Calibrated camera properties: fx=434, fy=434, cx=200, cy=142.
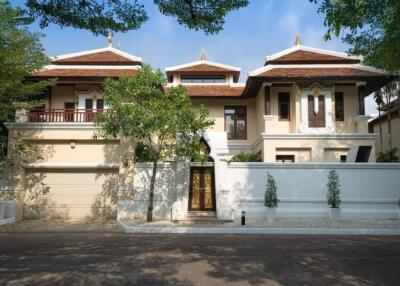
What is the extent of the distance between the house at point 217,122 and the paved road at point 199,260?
576 cm

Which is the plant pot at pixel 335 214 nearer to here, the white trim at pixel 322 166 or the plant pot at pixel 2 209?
the white trim at pixel 322 166

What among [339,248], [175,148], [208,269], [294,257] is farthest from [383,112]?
[208,269]

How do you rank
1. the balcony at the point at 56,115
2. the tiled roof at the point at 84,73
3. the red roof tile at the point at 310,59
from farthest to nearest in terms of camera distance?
the red roof tile at the point at 310,59 < the tiled roof at the point at 84,73 < the balcony at the point at 56,115

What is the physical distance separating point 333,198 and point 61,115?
486 inches

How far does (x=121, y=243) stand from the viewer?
1167 centimetres

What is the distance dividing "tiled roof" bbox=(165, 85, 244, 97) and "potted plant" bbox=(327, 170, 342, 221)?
342 inches

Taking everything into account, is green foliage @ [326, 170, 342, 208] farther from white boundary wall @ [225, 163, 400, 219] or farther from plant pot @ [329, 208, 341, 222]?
white boundary wall @ [225, 163, 400, 219]

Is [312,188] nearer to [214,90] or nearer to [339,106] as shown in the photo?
[339,106]

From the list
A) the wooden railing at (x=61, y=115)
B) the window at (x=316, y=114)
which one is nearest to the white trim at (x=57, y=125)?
the wooden railing at (x=61, y=115)

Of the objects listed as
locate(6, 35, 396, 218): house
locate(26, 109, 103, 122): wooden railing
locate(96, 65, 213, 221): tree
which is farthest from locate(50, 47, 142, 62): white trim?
locate(96, 65, 213, 221): tree

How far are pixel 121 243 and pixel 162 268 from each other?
3764 mm

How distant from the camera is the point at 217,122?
24.6 m

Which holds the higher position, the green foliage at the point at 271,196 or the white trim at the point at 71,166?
the white trim at the point at 71,166

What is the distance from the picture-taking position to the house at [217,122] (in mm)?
18750
